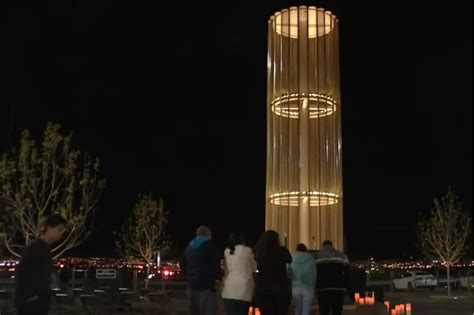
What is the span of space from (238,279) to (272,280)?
528mm

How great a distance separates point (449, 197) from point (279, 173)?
22.2 meters

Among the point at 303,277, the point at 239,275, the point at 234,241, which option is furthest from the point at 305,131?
the point at 239,275

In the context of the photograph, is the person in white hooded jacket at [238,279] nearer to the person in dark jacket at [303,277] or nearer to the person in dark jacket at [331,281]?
the person in dark jacket at [303,277]

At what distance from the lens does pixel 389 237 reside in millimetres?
72500

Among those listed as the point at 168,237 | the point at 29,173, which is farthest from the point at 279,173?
the point at 168,237

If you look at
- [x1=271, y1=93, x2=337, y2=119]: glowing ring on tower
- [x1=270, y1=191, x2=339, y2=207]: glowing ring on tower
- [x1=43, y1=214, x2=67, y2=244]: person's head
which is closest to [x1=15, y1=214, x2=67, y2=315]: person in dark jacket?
[x1=43, y1=214, x2=67, y2=244]: person's head

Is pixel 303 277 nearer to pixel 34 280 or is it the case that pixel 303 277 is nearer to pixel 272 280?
pixel 272 280

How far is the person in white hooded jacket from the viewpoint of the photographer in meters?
9.71

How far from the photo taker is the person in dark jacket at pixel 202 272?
32.0 feet

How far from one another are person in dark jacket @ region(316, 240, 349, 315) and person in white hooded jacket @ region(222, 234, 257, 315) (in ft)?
8.01

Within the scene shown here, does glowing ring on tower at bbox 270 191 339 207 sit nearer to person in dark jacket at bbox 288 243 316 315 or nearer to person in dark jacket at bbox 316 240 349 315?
person in dark jacket at bbox 316 240 349 315

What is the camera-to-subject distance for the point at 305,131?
70.5 feet

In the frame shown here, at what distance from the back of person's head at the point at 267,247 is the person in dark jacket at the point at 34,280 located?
3.49 metres

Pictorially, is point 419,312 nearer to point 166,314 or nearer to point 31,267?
point 166,314
